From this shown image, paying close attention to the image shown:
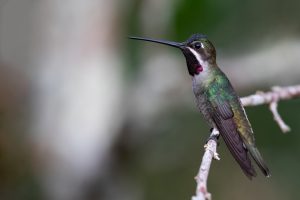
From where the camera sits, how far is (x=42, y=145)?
806 centimetres

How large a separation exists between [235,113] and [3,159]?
504 centimetres

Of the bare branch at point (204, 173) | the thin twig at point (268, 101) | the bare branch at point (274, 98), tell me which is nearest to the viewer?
the bare branch at point (204, 173)

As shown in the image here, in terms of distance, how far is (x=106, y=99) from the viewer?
317 inches

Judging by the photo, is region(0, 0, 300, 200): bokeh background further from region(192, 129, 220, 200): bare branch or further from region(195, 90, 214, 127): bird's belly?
region(192, 129, 220, 200): bare branch

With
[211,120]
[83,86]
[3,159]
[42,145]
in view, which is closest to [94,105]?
[83,86]

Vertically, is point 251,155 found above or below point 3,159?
above

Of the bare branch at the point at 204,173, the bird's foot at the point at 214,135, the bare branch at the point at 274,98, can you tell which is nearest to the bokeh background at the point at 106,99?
the bare branch at the point at 274,98

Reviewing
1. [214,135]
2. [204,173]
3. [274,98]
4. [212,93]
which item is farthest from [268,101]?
[204,173]

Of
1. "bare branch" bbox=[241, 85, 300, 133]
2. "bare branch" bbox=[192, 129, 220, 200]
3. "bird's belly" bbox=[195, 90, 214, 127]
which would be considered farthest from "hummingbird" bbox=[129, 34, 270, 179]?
"bare branch" bbox=[192, 129, 220, 200]

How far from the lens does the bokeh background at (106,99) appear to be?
7566mm

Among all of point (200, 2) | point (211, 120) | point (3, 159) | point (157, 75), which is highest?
point (200, 2)

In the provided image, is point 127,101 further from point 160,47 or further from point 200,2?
point 200,2

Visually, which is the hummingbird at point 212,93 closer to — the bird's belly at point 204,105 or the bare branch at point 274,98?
the bird's belly at point 204,105

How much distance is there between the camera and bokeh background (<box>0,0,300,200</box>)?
7.57m
